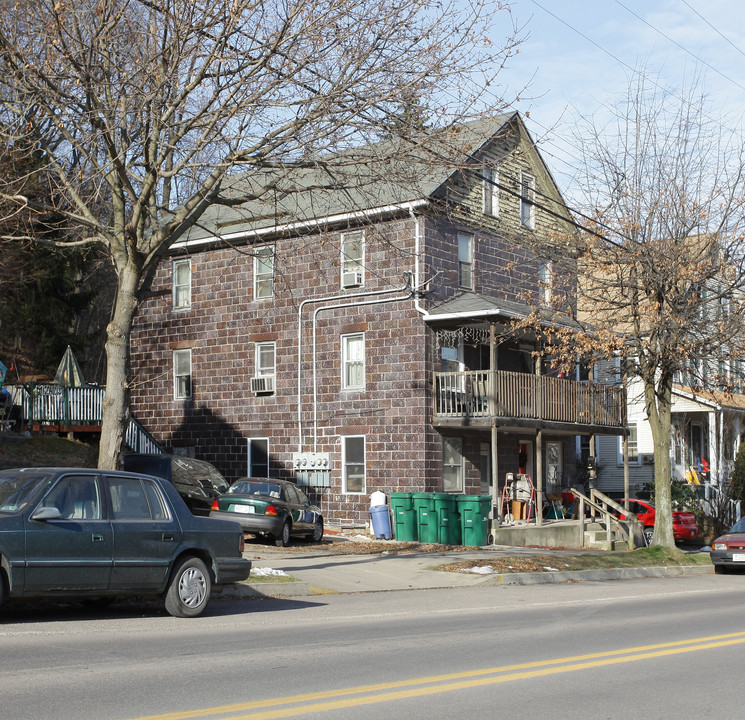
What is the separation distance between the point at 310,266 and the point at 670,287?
1158 cm

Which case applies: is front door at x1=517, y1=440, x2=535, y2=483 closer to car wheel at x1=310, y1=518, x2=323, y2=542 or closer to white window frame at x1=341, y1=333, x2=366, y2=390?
white window frame at x1=341, y1=333, x2=366, y2=390

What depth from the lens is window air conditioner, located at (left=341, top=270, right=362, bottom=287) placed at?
2922 centimetres

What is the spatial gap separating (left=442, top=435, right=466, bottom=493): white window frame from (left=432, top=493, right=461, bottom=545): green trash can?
3.77 m

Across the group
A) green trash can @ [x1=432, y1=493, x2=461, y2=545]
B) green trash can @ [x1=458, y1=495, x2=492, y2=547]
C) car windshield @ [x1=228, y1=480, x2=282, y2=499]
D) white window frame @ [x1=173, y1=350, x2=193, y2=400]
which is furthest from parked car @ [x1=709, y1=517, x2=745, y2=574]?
white window frame @ [x1=173, y1=350, x2=193, y2=400]

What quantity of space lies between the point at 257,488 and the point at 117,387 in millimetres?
8847

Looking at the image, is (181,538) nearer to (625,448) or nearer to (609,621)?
(609,621)

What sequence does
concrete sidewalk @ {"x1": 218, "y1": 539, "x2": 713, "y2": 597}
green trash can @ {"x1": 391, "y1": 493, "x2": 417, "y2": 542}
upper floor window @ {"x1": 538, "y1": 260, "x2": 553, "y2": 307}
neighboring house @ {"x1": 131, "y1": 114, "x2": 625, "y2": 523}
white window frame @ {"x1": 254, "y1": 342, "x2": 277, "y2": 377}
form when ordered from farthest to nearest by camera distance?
1. white window frame @ {"x1": 254, "y1": 342, "x2": 277, "y2": 377}
2. neighboring house @ {"x1": 131, "y1": 114, "x2": 625, "y2": 523}
3. green trash can @ {"x1": 391, "y1": 493, "x2": 417, "y2": 542}
4. upper floor window @ {"x1": 538, "y1": 260, "x2": 553, "y2": 307}
5. concrete sidewalk @ {"x1": 218, "y1": 539, "x2": 713, "y2": 597}

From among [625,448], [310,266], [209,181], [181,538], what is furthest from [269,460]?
[181,538]

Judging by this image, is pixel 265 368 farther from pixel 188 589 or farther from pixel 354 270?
pixel 188 589

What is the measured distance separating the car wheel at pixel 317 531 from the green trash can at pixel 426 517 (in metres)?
2.37

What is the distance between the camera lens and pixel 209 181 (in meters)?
15.1

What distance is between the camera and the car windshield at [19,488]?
33.9 ft

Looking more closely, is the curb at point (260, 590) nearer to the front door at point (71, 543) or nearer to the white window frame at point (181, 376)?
the front door at point (71, 543)

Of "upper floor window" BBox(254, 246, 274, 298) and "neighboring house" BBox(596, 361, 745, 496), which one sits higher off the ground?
"upper floor window" BBox(254, 246, 274, 298)
